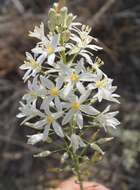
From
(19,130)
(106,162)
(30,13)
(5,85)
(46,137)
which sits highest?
(30,13)

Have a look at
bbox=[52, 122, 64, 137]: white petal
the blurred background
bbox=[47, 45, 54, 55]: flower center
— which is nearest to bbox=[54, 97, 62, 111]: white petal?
bbox=[52, 122, 64, 137]: white petal

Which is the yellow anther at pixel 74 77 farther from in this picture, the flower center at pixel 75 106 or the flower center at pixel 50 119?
the flower center at pixel 50 119

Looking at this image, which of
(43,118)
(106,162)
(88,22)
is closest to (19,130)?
(106,162)

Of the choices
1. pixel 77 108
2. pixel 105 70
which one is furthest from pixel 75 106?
pixel 105 70

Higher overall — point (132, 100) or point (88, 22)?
point (88, 22)

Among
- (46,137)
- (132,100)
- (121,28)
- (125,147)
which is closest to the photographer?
(46,137)

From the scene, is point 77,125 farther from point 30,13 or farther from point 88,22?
point 30,13
